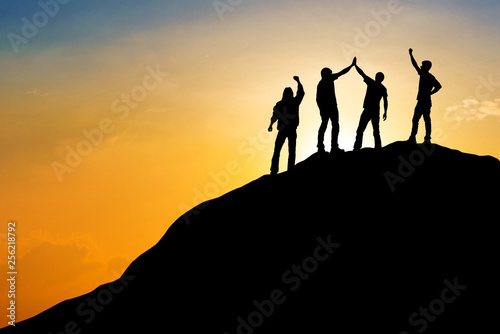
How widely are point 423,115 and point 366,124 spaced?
2027 mm

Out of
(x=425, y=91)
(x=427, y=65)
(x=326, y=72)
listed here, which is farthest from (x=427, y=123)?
(x=326, y=72)

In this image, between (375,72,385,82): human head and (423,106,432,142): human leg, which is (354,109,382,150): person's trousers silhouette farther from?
(423,106,432,142): human leg

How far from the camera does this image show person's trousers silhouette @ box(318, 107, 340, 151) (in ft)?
60.5

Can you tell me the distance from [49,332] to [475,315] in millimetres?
15616

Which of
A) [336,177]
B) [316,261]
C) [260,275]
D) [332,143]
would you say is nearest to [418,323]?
[316,261]

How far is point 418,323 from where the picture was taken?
1356cm

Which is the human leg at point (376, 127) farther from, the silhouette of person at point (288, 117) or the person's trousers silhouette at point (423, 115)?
the silhouette of person at point (288, 117)

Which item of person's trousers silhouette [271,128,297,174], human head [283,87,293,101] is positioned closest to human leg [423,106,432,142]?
person's trousers silhouette [271,128,297,174]

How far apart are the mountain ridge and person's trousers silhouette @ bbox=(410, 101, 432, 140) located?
733mm

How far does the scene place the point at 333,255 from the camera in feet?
50.8

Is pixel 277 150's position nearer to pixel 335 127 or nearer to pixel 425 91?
pixel 335 127

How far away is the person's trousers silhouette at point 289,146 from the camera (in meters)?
18.9

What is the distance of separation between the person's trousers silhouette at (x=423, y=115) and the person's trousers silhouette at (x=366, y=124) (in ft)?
4.05

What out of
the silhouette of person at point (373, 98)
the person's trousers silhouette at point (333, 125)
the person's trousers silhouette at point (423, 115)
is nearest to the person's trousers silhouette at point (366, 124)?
the silhouette of person at point (373, 98)
